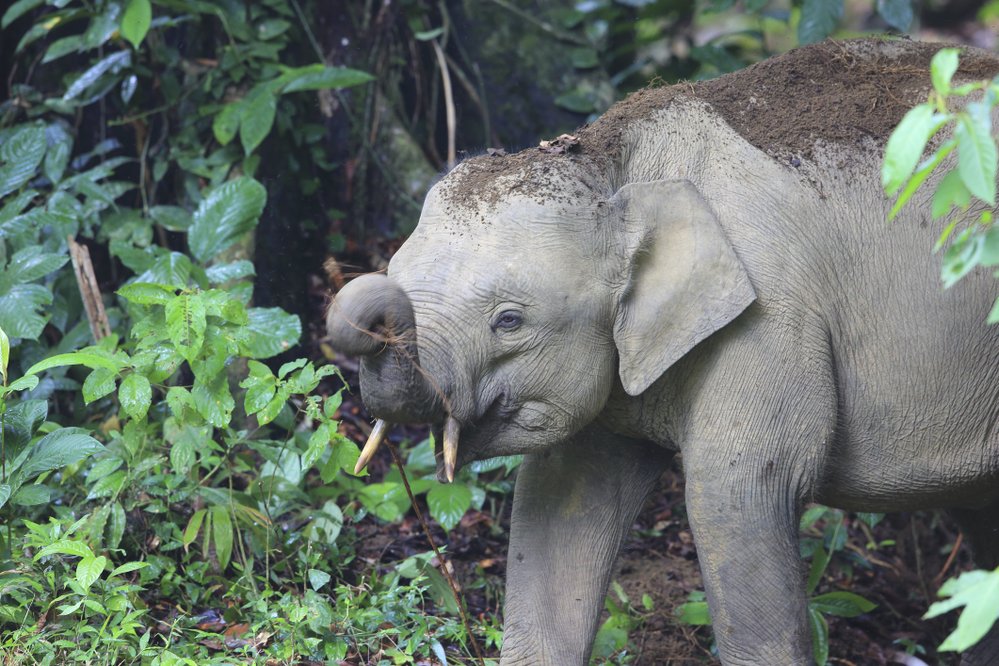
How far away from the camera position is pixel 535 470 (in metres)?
3.81

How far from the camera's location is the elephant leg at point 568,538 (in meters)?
3.73

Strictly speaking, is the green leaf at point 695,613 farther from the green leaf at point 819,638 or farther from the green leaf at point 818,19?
the green leaf at point 818,19

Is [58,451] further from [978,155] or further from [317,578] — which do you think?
[978,155]

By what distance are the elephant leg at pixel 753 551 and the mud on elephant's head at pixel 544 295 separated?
13.2 inches

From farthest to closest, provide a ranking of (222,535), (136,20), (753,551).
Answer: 1. (136,20)
2. (222,535)
3. (753,551)

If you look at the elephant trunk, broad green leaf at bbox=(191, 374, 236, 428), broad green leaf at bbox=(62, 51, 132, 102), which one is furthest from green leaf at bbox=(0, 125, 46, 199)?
the elephant trunk

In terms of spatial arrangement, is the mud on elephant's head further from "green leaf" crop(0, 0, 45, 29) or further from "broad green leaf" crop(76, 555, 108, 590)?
"green leaf" crop(0, 0, 45, 29)

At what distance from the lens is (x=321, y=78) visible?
18.1 feet

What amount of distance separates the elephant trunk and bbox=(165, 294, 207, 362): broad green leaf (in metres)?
1.09

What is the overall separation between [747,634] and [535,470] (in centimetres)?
83

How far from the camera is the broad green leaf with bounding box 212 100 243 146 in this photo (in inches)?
218

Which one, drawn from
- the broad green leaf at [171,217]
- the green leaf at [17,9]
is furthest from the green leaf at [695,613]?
the green leaf at [17,9]

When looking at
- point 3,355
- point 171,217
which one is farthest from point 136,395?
point 171,217

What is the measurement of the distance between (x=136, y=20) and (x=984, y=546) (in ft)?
12.8
